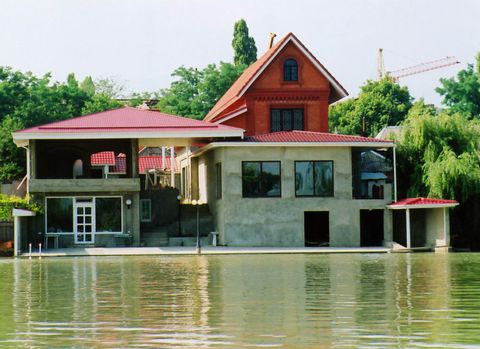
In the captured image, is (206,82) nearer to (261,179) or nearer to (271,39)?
(271,39)

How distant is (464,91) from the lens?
76500mm

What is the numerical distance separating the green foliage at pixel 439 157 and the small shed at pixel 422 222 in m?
0.94

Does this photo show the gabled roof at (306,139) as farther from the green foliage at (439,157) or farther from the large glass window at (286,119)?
the large glass window at (286,119)

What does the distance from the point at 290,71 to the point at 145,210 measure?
10.3 meters

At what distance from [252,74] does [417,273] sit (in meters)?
24.1

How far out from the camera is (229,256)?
125 ft

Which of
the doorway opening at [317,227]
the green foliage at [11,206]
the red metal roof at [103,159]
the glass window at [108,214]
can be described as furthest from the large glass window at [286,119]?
the green foliage at [11,206]

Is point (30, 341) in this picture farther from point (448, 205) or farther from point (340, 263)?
point (448, 205)

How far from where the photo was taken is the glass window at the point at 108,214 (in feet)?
146

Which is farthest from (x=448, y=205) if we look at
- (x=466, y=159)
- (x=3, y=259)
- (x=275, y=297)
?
(x=275, y=297)

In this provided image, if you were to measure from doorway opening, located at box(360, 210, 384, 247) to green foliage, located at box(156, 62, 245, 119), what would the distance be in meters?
29.6

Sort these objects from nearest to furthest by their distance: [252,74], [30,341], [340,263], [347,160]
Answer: [30,341], [340,263], [347,160], [252,74]

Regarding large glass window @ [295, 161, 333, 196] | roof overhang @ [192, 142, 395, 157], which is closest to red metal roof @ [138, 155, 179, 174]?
roof overhang @ [192, 142, 395, 157]

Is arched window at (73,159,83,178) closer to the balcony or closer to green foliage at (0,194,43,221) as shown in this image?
the balcony
